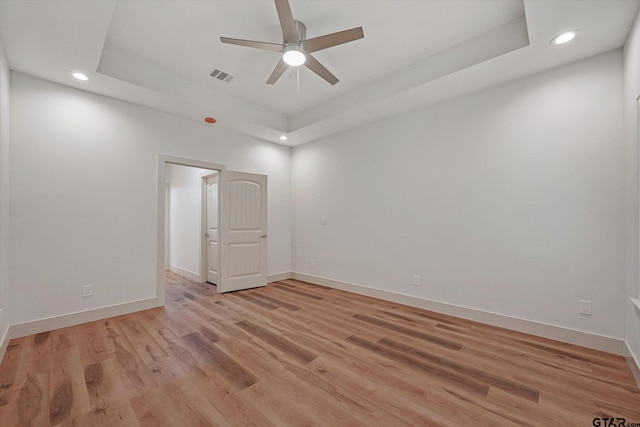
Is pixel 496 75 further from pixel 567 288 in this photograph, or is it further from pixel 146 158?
pixel 146 158

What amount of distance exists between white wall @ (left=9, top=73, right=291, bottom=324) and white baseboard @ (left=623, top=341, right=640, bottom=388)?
5.01 m

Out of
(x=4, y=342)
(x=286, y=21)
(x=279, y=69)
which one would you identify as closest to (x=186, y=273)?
(x=4, y=342)

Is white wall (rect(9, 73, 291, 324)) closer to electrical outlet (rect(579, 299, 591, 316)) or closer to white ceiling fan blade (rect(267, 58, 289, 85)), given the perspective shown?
white ceiling fan blade (rect(267, 58, 289, 85))

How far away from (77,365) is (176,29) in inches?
126

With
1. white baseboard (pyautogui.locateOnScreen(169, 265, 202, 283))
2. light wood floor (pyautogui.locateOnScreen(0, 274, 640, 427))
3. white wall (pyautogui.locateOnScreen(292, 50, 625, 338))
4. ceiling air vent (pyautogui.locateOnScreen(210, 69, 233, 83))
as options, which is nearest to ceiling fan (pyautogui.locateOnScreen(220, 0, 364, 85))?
ceiling air vent (pyautogui.locateOnScreen(210, 69, 233, 83))

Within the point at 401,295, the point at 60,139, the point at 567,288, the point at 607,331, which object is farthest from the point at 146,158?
the point at 607,331

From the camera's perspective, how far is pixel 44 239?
115 inches

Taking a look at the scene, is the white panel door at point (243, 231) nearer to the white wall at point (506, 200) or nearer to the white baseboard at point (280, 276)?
the white baseboard at point (280, 276)

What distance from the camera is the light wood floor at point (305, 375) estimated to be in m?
1.65

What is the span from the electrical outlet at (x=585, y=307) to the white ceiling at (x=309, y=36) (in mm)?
2377

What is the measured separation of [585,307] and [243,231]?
15.1ft

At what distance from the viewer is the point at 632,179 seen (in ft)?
7.27

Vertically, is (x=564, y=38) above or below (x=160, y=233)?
above

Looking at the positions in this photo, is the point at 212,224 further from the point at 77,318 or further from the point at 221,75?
the point at 221,75
